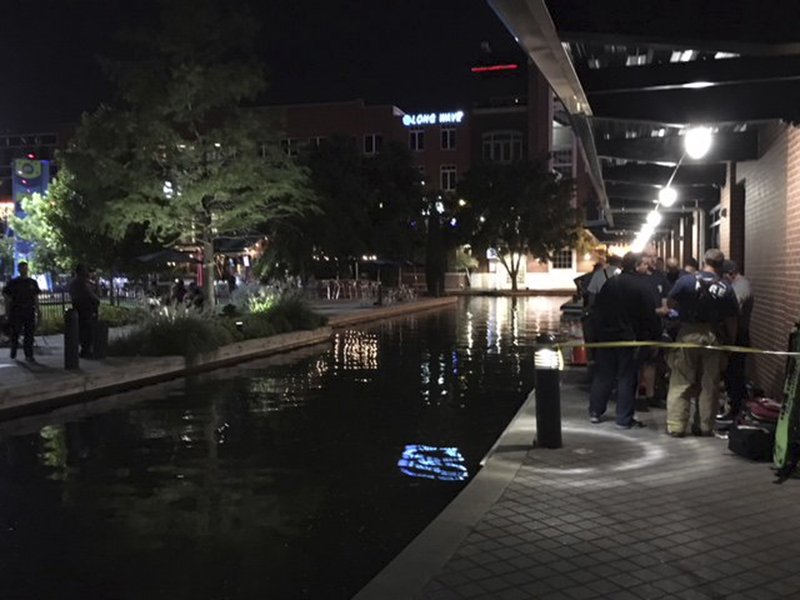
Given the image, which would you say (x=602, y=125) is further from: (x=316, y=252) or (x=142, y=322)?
(x=316, y=252)

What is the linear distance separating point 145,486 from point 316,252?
30.9 meters

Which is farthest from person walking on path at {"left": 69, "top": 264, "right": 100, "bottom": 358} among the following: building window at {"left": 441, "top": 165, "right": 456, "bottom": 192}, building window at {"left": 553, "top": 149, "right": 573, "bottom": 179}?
building window at {"left": 553, "top": 149, "right": 573, "bottom": 179}

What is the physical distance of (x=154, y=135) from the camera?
2159 centimetres

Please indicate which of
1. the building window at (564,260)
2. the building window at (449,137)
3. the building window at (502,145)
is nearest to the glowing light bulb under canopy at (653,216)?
the building window at (564,260)

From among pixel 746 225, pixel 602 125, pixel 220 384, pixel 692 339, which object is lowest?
pixel 220 384

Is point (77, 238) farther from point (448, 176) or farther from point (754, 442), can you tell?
point (448, 176)

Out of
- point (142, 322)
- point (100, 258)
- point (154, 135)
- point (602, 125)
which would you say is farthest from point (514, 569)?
point (100, 258)

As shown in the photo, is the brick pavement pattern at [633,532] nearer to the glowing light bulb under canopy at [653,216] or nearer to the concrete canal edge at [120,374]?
the concrete canal edge at [120,374]

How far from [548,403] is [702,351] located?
6.19 feet

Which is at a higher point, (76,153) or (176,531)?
(76,153)

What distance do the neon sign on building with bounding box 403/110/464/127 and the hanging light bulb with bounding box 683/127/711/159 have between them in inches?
2629

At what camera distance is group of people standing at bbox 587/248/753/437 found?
865 cm

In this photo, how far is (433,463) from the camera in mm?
8555

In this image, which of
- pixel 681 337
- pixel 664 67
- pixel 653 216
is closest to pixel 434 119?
pixel 653 216
